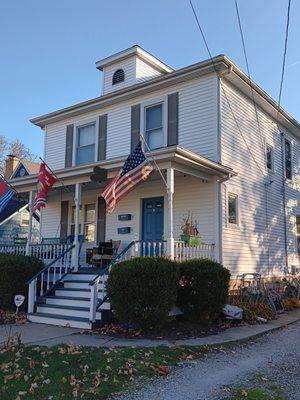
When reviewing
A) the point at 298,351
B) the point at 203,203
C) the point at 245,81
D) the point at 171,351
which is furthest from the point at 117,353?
the point at 245,81

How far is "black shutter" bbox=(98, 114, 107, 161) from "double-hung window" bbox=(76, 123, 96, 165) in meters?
0.38

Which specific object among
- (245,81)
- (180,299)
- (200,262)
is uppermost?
(245,81)

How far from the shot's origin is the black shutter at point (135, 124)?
14469mm

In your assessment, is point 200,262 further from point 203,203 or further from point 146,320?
point 203,203

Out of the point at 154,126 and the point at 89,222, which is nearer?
the point at 154,126

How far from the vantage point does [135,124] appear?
14625mm

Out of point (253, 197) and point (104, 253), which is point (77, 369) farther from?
point (253, 197)

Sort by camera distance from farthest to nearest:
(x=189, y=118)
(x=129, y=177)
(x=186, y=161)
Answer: (x=189, y=118), (x=186, y=161), (x=129, y=177)

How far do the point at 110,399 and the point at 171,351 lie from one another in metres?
2.23

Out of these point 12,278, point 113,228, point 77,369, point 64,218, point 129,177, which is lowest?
point 77,369

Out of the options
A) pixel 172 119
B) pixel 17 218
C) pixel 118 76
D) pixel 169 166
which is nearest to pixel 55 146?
pixel 118 76

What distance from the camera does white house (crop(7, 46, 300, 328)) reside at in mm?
12461

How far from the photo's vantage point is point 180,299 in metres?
10.0

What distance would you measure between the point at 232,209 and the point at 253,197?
68.1 inches
